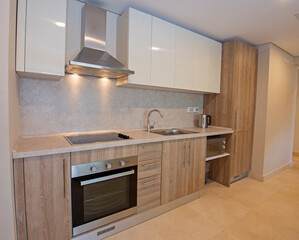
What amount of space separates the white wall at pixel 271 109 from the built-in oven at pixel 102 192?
98.6 inches

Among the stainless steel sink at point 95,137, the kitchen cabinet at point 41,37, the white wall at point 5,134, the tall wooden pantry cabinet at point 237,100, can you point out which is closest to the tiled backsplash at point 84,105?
the stainless steel sink at point 95,137

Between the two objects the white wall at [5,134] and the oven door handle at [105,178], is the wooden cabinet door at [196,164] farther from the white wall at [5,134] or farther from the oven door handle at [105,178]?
the white wall at [5,134]

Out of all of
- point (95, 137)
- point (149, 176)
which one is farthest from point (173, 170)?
point (95, 137)

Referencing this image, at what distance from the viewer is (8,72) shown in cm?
108

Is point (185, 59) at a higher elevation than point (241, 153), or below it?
higher

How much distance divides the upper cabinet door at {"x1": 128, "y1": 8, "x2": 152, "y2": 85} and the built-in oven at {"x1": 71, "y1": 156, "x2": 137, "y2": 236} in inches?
37.5

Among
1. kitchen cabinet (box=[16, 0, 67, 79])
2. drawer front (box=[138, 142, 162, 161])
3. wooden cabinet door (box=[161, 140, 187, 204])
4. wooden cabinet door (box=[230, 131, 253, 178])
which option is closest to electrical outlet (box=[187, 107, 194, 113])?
wooden cabinet door (box=[230, 131, 253, 178])

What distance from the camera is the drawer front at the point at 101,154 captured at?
4.75 ft

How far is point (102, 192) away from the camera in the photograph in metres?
1.61

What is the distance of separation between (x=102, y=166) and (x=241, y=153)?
2.48m

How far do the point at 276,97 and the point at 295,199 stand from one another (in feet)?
5.70

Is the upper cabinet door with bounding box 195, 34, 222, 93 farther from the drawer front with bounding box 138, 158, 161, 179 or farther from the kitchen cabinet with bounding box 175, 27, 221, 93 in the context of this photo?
the drawer front with bounding box 138, 158, 161, 179

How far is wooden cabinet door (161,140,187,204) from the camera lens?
2023 mm

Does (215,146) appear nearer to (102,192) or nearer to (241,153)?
(241,153)
